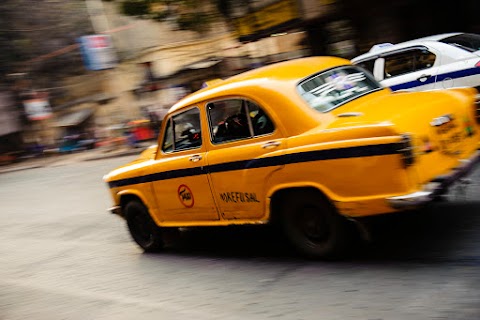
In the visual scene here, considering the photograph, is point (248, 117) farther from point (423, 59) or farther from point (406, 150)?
point (423, 59)

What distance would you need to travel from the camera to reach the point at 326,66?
17.1 feet

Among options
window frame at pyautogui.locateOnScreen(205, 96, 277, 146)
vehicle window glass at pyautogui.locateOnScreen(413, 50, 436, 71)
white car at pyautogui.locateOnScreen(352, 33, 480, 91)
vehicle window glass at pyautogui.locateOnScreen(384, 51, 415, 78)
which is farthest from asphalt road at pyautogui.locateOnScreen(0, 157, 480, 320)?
vehicle window glass at pyautogui.locateOnScreen(384, 51, 415, 78)

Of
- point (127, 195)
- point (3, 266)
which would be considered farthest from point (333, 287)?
point (3, 266)

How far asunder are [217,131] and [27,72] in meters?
28.1

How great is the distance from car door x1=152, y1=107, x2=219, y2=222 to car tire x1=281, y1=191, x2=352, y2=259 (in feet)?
2.96

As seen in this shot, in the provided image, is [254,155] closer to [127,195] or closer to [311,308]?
[311,308]

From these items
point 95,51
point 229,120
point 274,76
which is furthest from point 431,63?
point 95,51

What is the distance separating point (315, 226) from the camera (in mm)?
4641

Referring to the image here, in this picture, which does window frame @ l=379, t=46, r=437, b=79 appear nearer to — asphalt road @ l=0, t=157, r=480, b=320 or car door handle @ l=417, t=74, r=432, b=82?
car door handle @ l=417, t=74, r=432, b=82

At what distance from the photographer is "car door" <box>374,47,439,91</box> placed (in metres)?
8.36

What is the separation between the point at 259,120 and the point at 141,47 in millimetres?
23177

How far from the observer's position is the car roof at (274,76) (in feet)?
16.2

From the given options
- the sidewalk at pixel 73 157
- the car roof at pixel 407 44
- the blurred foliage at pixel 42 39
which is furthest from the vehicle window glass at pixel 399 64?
the blurred foliage at pixel 42 39

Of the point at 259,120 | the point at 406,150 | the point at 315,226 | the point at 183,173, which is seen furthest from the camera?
the point at 183,173
